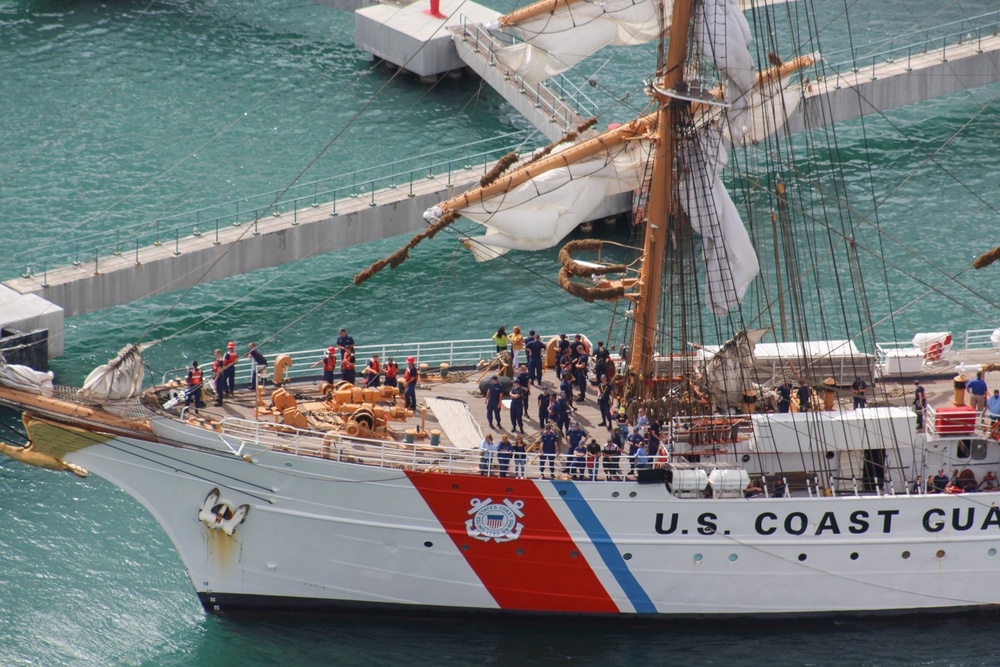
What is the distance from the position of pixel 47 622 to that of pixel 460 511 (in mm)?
8883

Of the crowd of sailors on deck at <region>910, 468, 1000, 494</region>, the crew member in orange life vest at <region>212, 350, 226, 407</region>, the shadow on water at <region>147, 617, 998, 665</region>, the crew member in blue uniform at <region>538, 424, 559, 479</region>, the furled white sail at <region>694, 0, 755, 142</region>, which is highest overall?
the furled white sail at <region>694, 0, 755, 142</region>

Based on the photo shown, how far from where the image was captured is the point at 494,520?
3009 centimetres

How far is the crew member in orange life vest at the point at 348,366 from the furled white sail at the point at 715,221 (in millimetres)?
7764

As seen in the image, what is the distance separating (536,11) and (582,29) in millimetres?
1137

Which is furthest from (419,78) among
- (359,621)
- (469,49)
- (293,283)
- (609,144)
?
(359,621)

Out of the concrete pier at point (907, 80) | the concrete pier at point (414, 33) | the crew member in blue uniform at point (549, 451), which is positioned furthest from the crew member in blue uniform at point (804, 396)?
the concrete pier at point (414, 33)

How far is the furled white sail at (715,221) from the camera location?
31.8m

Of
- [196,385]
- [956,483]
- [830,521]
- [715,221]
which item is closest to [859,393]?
[956,483]

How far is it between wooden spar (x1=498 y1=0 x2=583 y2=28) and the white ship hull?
10714 millimetres

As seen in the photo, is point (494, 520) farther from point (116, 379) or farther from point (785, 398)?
point (116, 379)

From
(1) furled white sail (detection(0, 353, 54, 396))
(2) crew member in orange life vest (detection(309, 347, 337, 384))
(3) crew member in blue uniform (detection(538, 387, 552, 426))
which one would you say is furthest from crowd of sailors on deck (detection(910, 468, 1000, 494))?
(1) furled white sail (detection(0, 353, 54, 396))

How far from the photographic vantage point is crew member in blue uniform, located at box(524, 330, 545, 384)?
33.4 m

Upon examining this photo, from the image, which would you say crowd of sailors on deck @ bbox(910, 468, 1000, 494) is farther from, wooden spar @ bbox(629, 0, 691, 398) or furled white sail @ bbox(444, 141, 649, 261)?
furled white sail @ bbox(444, 141, 649, 261)

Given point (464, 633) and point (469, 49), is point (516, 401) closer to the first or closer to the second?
point (464, 633)
